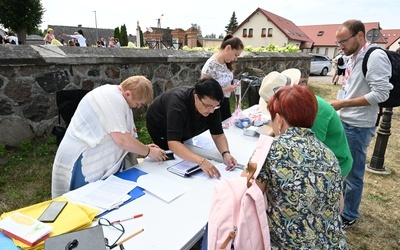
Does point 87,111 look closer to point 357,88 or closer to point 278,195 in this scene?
point 278,195

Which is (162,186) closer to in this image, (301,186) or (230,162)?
(230,162)

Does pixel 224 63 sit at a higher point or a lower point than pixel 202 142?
higher

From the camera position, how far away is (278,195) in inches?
41.1

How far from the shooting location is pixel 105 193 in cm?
150

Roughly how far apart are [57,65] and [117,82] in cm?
84

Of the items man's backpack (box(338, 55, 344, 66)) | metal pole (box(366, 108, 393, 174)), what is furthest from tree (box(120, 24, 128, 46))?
metal pole (box(366, 108, 393, 174))

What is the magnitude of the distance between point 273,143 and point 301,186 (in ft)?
0.64

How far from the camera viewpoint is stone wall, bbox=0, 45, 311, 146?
9.38 ft

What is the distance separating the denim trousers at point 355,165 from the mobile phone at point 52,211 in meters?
2.18

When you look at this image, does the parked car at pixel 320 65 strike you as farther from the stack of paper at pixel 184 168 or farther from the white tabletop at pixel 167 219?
the white tabletop at pixel 167 219

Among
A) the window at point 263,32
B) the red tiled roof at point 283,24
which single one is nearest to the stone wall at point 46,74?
the red tiled roof at point 283,24

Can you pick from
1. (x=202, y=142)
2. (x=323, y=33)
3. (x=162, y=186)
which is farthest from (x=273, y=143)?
(x=323, y=33)

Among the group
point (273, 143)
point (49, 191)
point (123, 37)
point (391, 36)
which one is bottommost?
point (49, 191)

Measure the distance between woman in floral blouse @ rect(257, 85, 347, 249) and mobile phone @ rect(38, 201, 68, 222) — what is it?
938 mm
